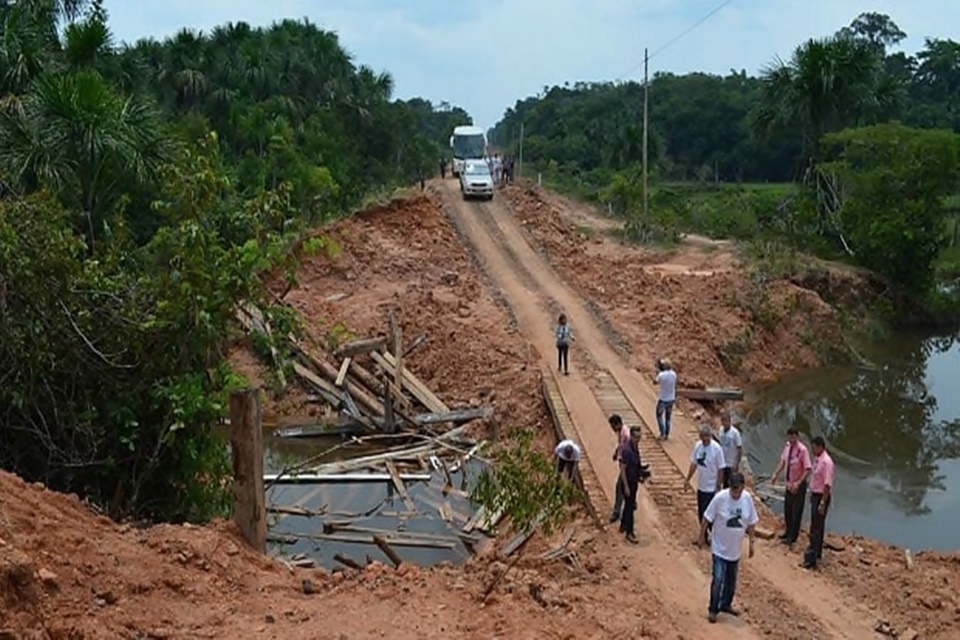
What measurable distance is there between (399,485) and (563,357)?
5341 mm

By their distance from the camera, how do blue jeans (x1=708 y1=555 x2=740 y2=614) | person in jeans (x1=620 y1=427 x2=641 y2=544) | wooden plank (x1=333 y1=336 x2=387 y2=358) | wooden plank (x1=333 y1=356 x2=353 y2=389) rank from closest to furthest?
blue jeans (x1=708 y1=555 x2=740 y2=614)
person in jeans (x1=620 y1=427 x2=641 y2=544)
wooden plank (x1=333 y1=356 x2=353 y2=389)
wooden plank (x1=333 y1=336 x2=387 y2=358)

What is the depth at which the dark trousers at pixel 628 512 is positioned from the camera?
12.5 meters

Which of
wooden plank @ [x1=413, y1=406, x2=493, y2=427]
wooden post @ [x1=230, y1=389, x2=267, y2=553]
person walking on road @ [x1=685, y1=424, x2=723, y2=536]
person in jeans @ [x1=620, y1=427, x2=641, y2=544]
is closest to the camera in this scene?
wooden post @ [x1=230, y1=389, x2=267, y2=553]

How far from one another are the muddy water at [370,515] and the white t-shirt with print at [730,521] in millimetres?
5069

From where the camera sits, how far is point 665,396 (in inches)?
644

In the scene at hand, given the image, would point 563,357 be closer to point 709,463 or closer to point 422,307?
point 422,307

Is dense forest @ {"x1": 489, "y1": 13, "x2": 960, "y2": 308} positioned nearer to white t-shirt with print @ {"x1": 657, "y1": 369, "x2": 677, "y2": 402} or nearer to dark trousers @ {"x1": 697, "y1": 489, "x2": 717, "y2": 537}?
white t-shirt with print @ {"x1": 657, "y1": 369, "x2": 677, "y2": 402}

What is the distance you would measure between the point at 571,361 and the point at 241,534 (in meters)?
11.9

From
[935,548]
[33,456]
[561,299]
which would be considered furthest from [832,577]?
[561,299]

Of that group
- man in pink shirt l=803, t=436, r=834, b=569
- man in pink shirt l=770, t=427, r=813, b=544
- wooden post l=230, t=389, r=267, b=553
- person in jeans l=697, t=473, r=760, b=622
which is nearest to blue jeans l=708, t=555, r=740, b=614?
person in jeans l=697, t=473, r=760, b=622

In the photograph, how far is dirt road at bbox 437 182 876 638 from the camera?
34.9ft

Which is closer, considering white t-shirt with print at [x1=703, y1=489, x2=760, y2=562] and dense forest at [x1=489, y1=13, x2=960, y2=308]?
white t-shirt with print at [x1=703, y1=489, x2=760, y2=562]

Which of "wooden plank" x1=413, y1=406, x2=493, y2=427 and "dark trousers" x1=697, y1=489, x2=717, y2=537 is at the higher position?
"dark trousers" x1=697, y1=489, x2=717, y2=537

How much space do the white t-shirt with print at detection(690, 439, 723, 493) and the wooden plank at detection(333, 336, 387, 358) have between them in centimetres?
1116
